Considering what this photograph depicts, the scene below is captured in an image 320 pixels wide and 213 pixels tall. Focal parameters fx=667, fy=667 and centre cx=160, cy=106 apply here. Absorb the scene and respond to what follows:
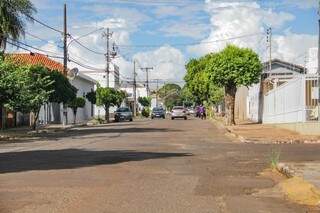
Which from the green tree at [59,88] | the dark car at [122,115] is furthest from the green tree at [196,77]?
the green tree at [59,88]

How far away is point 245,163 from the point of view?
18906 millimetres

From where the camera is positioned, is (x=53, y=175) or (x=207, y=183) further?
(x=53, y=175)

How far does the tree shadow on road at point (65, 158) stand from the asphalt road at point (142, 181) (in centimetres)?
2

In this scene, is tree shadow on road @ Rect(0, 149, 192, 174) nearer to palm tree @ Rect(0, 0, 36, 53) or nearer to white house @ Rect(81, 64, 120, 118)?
palm tree @ Rect(0, 0, 36, 53)

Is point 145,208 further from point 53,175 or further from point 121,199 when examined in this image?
point 53,175

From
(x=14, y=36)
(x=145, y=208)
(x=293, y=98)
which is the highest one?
(x=14, y=36)

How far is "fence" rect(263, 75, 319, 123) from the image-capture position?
3222 centimetres

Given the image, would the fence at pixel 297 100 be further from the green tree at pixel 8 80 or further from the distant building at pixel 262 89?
the green tree at pixel 8 80

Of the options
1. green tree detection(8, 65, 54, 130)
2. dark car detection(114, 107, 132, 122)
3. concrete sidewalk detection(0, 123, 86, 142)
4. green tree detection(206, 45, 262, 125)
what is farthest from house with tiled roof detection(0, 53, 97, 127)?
green tree detection(206, 45, 262, 125)

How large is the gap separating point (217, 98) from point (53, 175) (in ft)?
226

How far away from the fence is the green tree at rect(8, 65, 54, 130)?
14.5 metres

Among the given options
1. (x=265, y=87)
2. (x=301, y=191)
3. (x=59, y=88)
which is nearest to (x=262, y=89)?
(x=265, y=87)

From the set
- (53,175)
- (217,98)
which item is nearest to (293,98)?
(53,175)

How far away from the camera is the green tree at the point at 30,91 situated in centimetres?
3725
